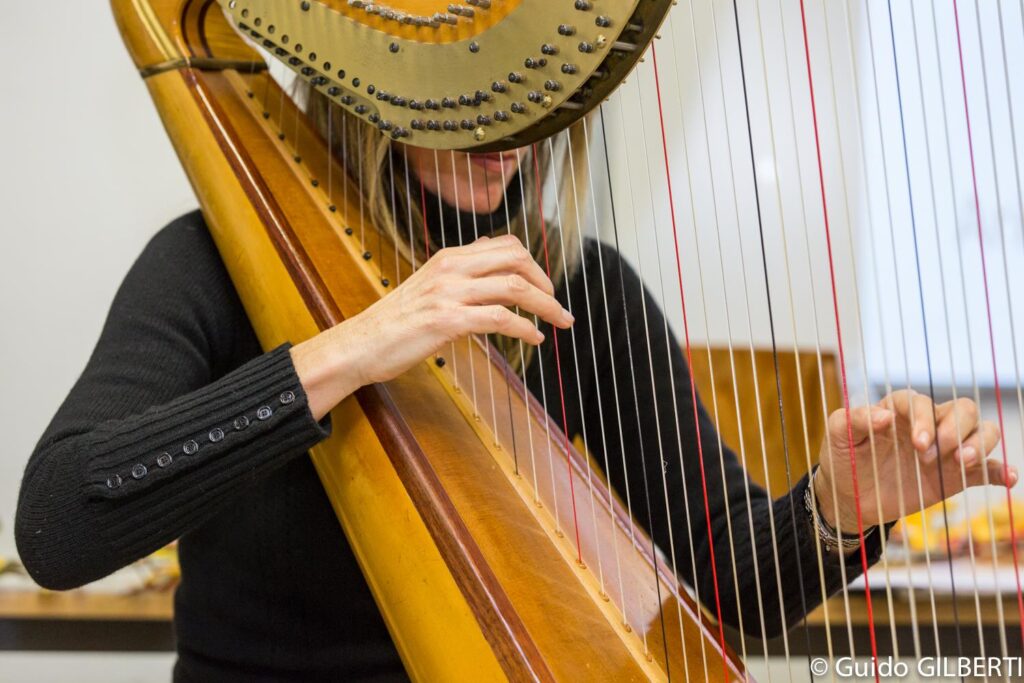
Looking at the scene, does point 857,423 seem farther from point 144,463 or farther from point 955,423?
point 144,463

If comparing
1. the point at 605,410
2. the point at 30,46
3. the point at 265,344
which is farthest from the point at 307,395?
the point at 30,46

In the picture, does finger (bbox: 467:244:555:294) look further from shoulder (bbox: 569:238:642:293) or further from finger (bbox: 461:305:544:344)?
shoulder (bbox: 569:238:642:293)

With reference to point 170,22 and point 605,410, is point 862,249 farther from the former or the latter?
point 170,22

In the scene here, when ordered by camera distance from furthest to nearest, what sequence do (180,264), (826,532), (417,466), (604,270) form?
(604,270) < (180,264) < (826,532) < (417,466)

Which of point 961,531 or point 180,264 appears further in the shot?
point 961,531

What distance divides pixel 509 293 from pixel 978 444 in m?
0.36

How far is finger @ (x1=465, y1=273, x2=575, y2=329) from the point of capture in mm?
827

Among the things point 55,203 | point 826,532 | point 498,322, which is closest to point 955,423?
point 826,532

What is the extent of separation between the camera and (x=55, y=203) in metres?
2.24

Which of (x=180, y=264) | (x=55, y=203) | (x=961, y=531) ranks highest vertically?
(x=55, y=203)

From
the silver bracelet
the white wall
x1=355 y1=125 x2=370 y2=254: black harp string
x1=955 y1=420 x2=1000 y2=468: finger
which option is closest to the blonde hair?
x1=355 y1=125 x2=370 y2=254: black harp string

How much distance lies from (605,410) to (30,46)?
163 cm

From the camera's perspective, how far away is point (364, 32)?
3.05 feet

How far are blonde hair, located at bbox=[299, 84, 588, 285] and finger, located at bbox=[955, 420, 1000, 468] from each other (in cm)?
42
